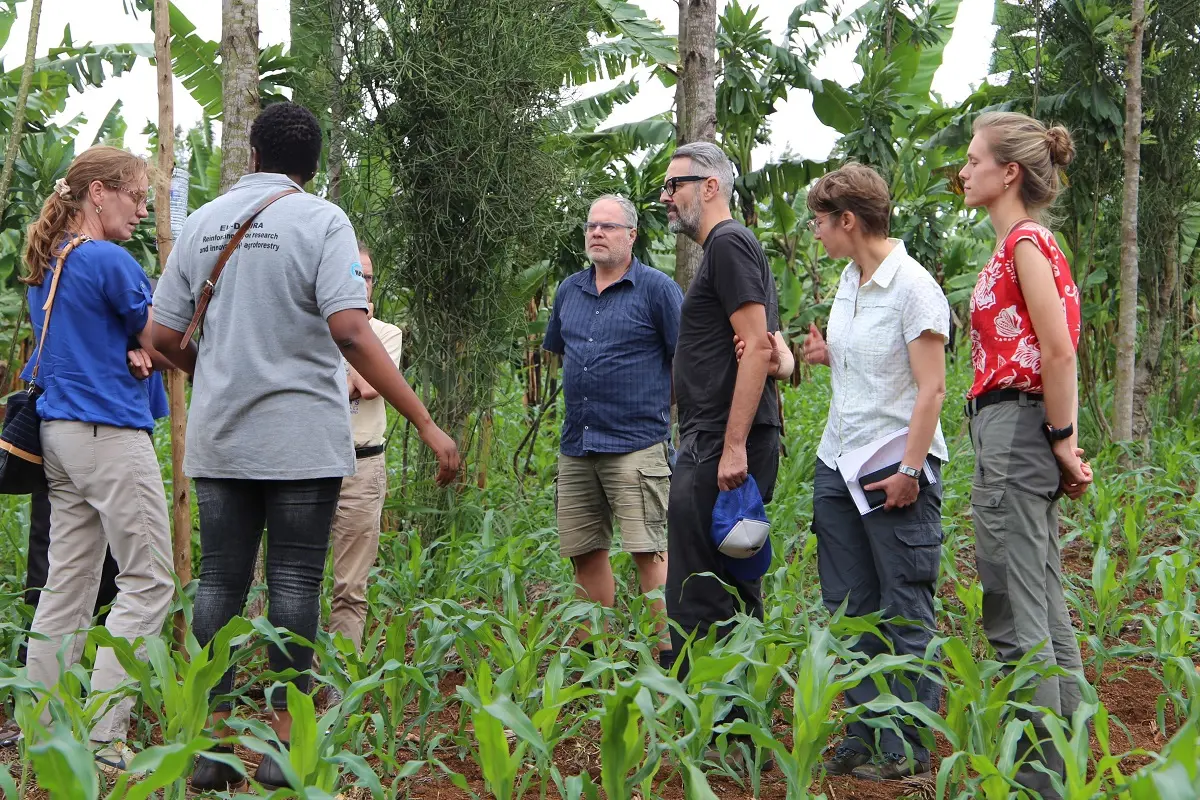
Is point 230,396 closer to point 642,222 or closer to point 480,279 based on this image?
point 480,279

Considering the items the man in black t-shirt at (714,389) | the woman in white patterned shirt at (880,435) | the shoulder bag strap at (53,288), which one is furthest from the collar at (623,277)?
the shoulder bag strap at (53,288)

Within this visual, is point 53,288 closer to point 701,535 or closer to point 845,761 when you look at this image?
point 701,535

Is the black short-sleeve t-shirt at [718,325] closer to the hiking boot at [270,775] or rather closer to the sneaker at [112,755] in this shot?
the hiking boot at [270,775]

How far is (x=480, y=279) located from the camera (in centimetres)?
583

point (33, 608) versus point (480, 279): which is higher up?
point (480, 279)

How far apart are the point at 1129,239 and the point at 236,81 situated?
18.5 feet

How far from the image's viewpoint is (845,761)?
3449 millimetres

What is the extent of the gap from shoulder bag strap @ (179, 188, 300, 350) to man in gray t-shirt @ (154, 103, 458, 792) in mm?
12

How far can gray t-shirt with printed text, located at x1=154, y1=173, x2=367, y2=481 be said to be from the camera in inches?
128

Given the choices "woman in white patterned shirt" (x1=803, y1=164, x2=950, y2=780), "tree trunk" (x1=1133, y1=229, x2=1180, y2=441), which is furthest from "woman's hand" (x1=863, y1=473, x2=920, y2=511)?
"tree trunk" (x1=1133, y1=229, x2=1180, y2=441)

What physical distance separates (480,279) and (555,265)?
1738mm

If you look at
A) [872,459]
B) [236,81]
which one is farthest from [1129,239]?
[236,81]

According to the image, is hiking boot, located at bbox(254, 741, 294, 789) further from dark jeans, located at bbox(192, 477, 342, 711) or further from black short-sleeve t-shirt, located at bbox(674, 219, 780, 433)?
black short-sleeve t-shirt, located at bbox(674, 219, 780, 433)

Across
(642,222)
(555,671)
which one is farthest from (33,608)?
(642,222)
